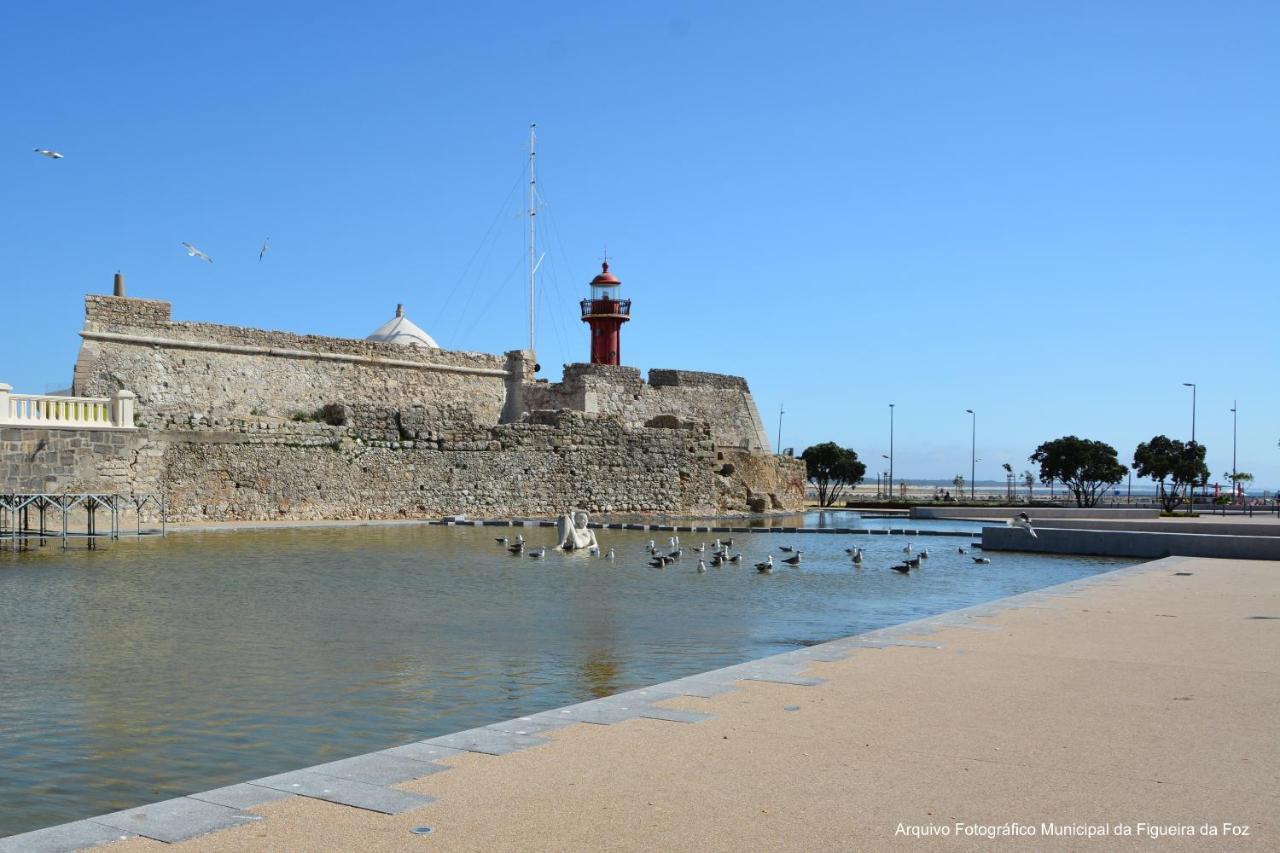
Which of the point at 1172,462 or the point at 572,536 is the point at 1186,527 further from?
the point at 1172,462

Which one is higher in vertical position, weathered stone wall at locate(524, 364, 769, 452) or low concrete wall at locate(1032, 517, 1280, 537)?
weathered stone wall at locate(524, 364, 769, 452)

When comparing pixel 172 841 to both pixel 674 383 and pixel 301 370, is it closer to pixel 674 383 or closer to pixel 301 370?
pixel 301 370

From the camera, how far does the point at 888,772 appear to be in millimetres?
4410

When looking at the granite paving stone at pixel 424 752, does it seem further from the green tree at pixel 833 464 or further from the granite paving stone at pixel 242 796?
the green tree at pixel 833 464

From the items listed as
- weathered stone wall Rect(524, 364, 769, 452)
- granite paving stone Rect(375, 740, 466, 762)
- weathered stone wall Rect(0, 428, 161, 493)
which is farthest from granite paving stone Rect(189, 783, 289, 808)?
weathered stone wall Rect(524, 364, 769, 452)

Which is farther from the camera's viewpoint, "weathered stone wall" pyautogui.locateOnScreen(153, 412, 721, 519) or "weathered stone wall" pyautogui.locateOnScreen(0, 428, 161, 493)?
"weathered stone wall" pyautogui.locateOnScreen(153, 412, 721, 519)

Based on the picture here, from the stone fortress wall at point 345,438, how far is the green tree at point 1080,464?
22954 mm

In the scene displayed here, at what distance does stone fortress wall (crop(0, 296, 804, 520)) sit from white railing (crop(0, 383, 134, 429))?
0.20m

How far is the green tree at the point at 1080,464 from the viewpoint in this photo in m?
52.1

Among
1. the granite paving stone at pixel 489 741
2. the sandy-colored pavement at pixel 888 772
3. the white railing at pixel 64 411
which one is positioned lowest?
the granite paving stone at pixel 489 741

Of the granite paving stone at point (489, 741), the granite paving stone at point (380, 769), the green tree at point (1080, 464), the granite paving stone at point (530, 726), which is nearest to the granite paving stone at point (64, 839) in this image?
the granite paving stone at point (380, 769)

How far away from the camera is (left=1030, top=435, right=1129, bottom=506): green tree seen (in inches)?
2050

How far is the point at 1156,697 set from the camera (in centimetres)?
593

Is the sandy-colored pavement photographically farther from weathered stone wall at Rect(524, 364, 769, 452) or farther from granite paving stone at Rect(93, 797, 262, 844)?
weathered stone wall at Rect(524, 364, 769, 452)
